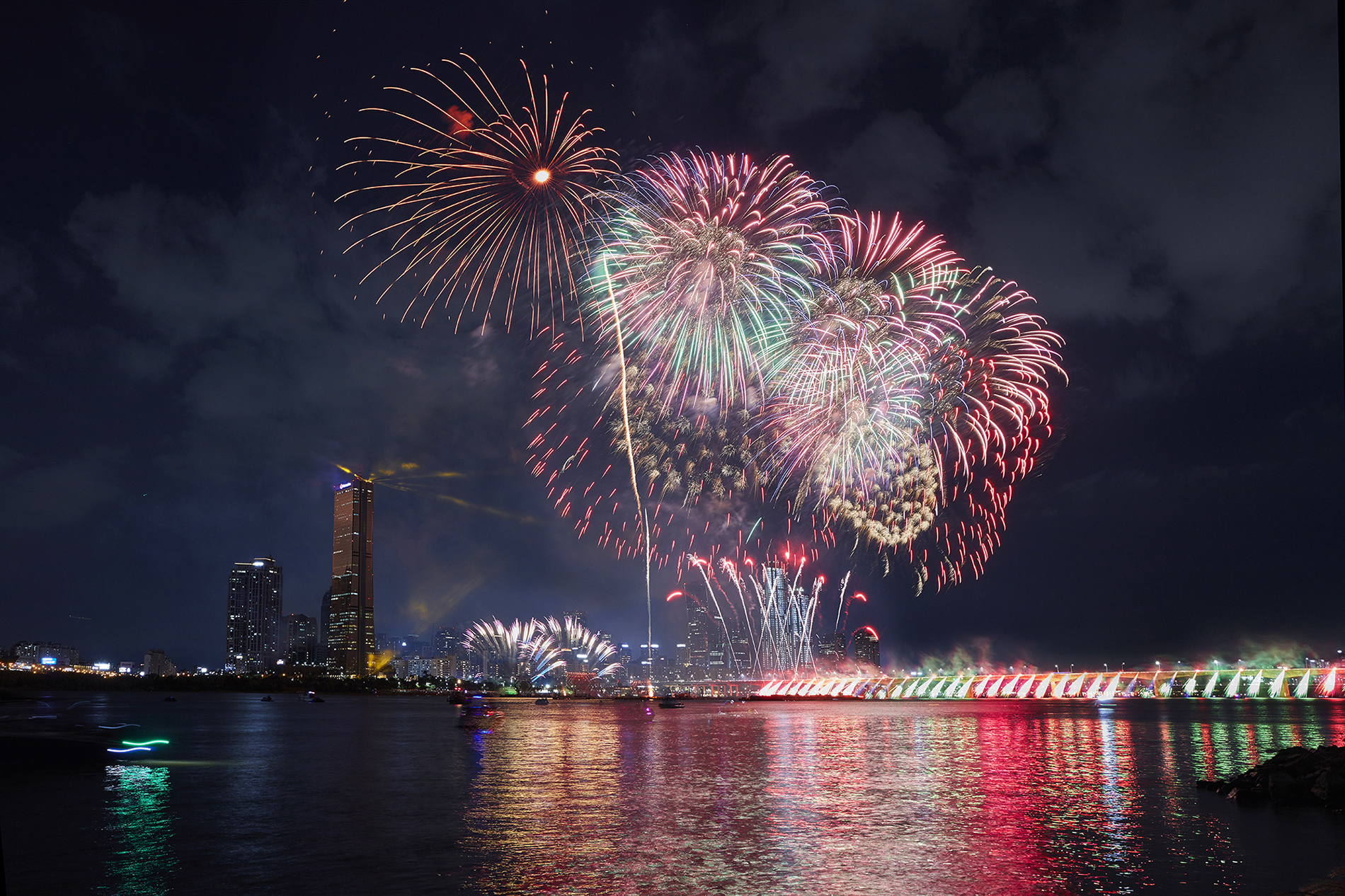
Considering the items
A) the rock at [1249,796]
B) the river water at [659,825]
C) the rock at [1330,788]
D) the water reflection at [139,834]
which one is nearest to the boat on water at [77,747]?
the river water at [659,825]

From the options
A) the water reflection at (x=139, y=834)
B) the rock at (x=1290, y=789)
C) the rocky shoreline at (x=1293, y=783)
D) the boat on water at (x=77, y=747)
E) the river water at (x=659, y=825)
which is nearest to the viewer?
the water reflection at (x=139, y=834)

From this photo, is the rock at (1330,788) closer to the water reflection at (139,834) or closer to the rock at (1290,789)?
the rock at (1290,789)

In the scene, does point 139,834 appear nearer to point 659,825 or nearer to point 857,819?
point 659,825

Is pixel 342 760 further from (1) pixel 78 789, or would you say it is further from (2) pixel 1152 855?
(2) pixel 1152 855

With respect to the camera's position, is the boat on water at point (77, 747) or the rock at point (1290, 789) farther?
the boat on water at point (77, 747)

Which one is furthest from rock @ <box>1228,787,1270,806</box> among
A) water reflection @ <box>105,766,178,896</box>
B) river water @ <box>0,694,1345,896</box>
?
water reflection @ <box>105,766,178,896</box>

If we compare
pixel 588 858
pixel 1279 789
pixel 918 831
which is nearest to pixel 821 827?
pixel 918 831
